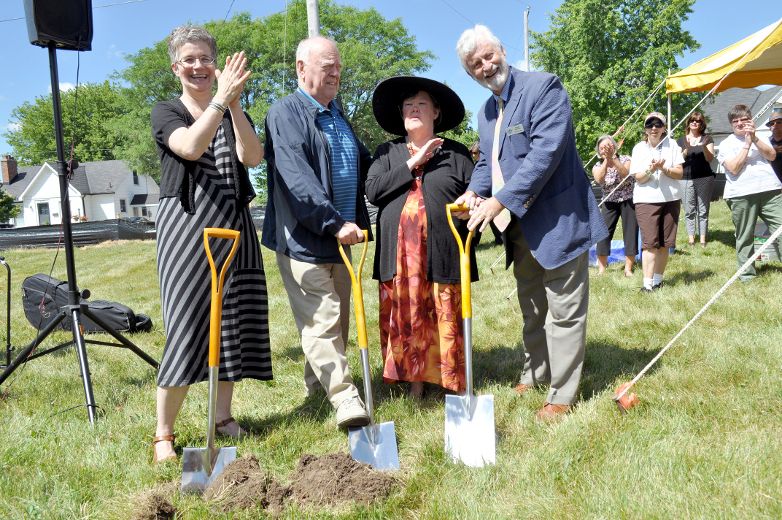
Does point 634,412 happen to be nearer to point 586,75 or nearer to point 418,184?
point 418,184

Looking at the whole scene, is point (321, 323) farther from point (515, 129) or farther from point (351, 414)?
point (515, 129)

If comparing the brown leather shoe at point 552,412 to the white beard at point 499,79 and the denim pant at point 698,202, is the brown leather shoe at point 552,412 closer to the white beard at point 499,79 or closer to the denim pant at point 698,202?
the white beard at point 499,79

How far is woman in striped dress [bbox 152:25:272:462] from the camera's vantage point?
2818mm

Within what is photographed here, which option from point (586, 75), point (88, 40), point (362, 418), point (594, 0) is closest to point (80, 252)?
point (88, 40)

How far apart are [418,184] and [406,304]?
0.69 m

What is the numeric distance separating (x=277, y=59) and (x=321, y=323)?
32.6 meters

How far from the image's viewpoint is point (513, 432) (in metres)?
2.98

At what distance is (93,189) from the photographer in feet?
177

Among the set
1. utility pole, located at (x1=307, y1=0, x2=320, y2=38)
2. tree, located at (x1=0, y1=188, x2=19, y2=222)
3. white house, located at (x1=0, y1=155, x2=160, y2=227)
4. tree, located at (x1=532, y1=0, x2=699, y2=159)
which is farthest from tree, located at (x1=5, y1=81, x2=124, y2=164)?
utility pole, located at (x1=307, y1=0, x2=320, y2=38)

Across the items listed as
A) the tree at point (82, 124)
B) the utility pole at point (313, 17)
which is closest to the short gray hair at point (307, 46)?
the utility pole at point (313, 17)

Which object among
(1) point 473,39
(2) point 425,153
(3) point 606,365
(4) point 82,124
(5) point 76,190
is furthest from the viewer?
(4) point 82,124

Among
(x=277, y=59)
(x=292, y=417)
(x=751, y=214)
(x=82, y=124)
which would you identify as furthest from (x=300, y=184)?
(x=82, y=124)

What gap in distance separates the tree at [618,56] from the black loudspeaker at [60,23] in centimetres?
2536

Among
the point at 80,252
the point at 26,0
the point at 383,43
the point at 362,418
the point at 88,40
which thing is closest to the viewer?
the point at 362,418
